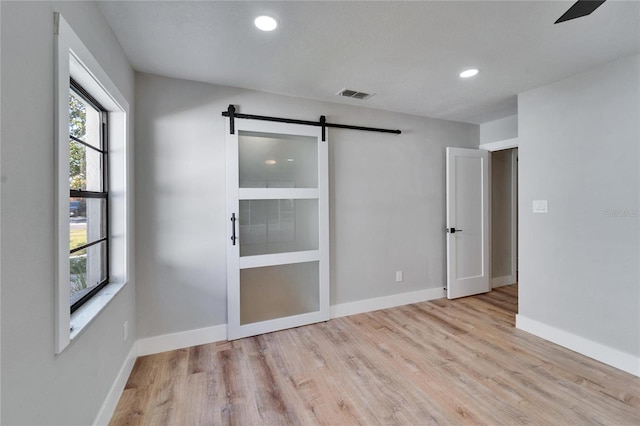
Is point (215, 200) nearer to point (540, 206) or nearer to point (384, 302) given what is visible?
point (384, 302)

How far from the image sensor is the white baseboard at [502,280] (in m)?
4.50

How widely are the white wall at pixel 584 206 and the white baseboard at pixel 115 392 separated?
3727 millimetres

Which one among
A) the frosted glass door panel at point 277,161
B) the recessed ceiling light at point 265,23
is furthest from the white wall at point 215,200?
the recessed ceiling light at point 265,23

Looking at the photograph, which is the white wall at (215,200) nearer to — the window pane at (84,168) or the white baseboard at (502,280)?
the window pane at (84,168)

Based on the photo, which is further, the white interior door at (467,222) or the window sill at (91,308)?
the white interior door at (467,222)

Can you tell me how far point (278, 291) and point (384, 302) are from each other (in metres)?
1.42

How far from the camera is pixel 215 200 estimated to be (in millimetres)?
2756

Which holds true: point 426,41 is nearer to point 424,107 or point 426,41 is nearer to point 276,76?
point 276,76

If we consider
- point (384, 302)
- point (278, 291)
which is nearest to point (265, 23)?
point (278, 291)

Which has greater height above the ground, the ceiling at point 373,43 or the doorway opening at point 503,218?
the ceiling at point 373,43

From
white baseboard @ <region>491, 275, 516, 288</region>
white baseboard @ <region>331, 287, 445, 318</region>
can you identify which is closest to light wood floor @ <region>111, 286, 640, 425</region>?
white baseboard @ <region>331, 287, 445, 318</region>

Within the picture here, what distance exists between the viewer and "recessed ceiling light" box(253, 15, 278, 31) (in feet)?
5.91

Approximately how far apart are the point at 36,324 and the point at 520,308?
12.6 ft

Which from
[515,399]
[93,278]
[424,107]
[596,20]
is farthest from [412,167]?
[93,278]
